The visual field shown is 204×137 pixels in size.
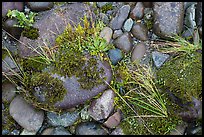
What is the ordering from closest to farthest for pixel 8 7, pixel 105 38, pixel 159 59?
1. pixel 159 59
2. pixel 105 38
3. pixel 8 7

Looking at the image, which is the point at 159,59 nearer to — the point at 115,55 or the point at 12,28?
the point at 115,55

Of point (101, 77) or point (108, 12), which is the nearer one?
point (101, 77)

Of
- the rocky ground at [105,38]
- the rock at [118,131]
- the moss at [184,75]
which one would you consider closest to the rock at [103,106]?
the rocky ground at [105,38]

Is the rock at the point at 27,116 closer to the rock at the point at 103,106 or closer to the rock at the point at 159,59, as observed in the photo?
the rock at the point at 103,106

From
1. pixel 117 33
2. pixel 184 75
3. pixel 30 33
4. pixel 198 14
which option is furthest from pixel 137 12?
pixel 30 33

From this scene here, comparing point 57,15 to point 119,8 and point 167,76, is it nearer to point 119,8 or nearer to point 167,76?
point 119,8

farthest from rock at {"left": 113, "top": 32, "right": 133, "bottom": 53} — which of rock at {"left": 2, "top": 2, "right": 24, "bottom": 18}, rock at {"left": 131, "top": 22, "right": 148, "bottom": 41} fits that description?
rock at {"left": 2, "top": 2, "right": 24, "bottom": 18}

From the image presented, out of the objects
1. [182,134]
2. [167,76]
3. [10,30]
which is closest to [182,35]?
[167,76]
